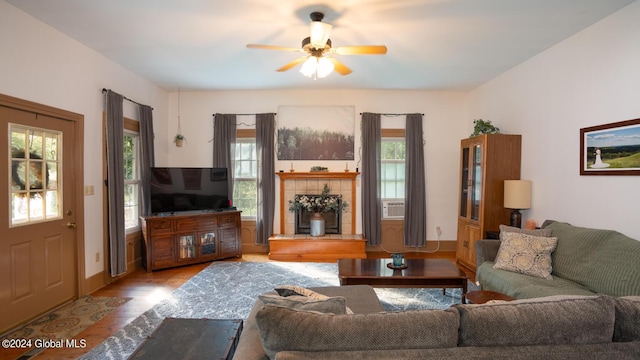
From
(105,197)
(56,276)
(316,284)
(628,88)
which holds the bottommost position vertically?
(316,284)

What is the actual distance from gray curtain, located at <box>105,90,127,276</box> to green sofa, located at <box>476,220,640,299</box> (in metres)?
4.32

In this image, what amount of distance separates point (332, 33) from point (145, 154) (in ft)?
10.9

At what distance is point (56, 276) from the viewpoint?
3297 millimetres

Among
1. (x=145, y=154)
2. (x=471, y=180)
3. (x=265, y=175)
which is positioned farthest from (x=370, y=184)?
(x=145, y=154)

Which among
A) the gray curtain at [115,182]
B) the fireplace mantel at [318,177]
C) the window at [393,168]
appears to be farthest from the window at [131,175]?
the window at [393,168]

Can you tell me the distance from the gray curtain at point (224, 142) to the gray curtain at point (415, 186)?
3099 mm

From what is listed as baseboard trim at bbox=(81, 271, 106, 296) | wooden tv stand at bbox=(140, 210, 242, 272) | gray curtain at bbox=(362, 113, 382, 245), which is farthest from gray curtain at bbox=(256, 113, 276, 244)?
baseboard trim at bbox=(81, 271, 106, 296)

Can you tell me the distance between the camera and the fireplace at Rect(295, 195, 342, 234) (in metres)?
→ 5.55

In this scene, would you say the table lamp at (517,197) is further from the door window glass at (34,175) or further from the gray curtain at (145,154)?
the door window glass at (34,175)

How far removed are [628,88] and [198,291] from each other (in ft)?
15.7

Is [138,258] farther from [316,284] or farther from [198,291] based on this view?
[316,284]

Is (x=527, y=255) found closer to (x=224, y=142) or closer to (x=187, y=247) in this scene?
(x=187, y=247)

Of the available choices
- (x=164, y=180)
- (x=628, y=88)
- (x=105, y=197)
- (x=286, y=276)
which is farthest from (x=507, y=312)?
(x=164, y=180)

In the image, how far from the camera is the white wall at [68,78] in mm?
2803
